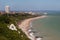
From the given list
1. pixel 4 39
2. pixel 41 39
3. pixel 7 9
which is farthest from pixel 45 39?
pixel 7 9

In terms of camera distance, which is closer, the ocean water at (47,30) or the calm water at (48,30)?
the calm water at (48,30)

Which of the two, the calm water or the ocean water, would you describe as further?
the ocean water

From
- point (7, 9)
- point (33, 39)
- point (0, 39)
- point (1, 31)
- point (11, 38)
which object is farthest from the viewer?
point (7, 9)

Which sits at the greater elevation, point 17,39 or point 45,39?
point 45,39

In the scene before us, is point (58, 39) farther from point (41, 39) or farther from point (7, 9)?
point (7, 9)

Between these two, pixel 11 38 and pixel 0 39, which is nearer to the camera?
pixel 0 39

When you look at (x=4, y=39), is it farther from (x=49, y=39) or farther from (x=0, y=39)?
(x=49, y=39)

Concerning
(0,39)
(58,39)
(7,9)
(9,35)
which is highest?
(7,9)

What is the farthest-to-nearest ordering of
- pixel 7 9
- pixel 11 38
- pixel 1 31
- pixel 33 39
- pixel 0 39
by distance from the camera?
pixel 7 9 < pixel 33 39 < pixel 1 31 < pixel 11 38 < pixel 0 39

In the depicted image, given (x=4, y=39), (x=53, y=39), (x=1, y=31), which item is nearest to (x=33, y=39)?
(x=53, y=39)
